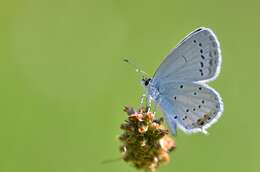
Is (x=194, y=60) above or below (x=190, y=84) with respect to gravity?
above

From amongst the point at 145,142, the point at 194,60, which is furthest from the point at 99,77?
the point at 145,142

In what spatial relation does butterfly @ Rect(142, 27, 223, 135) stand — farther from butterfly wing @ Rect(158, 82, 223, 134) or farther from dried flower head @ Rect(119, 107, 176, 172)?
dried flower head @ Rect(119, 107, 176, 172)

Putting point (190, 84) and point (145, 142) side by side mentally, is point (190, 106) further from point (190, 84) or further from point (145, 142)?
point (145, 142)

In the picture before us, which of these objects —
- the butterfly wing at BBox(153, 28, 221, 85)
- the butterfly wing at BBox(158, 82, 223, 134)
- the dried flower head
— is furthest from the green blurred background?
the dried flower head

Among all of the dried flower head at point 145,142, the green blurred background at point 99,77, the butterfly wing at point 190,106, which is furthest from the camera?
the green blurred background at point 99,77

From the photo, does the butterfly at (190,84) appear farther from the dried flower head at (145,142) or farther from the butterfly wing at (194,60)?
the dried flower head at (145,142)

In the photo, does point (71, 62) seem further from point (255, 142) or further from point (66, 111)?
point (255, 142)

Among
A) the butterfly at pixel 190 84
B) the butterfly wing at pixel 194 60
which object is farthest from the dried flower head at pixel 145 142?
the butterfly wing at pixel 194 60
